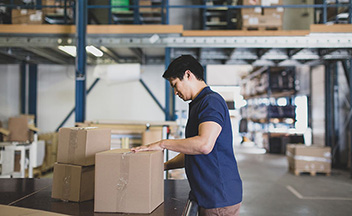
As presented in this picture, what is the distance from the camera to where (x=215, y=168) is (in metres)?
1.76

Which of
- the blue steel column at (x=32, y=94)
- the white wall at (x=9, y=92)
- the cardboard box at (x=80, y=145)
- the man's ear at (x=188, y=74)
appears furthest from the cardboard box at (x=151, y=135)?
the white wall at (x=9, y=92)

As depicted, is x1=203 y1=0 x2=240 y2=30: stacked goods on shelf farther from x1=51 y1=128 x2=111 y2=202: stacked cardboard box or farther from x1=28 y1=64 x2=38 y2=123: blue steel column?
x1=51 y1=128 x2=111 y2=202: stacked cardboard box

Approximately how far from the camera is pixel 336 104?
904 centimetres

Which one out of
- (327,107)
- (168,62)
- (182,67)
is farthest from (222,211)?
Result: (327,107)

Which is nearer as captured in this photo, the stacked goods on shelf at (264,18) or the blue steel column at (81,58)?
the blue steel column at (81,58)

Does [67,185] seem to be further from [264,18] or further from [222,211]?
[264,18]

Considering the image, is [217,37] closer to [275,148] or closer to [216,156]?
[216,156]

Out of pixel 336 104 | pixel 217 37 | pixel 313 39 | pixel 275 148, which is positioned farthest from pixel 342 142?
pixel 217 37

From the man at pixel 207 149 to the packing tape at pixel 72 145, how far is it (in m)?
0.48

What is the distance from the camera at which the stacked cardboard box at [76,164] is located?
6.35ft

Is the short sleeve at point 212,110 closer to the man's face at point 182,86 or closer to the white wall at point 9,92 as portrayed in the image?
the man's face at point 182,86

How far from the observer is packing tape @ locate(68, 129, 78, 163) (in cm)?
197

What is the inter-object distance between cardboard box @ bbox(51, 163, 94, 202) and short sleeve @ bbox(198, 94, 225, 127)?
Result: 34.8 inches

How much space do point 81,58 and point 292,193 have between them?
5.09 metres
